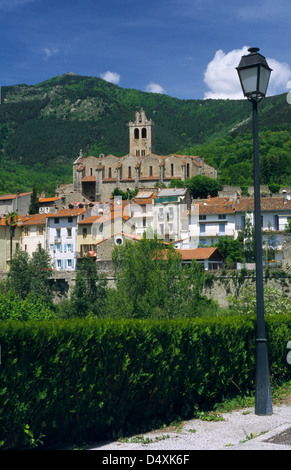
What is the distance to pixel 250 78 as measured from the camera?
10.5m

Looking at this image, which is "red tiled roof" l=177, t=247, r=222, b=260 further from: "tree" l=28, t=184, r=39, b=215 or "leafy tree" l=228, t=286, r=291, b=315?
"tree" l=28, t=184, r=39, b=215

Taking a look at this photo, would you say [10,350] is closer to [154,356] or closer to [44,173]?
[154,356]

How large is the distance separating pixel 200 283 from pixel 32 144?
13324 cm

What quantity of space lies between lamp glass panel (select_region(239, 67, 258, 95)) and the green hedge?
451 centimetres

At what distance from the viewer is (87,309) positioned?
181 feet

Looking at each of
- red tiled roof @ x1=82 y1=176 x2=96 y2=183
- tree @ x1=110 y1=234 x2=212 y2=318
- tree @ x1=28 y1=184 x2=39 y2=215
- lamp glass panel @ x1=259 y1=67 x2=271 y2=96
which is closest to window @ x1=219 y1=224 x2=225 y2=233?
tree @ x1=110 y1=234 x2=212 y2=318

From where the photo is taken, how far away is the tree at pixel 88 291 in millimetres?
54812

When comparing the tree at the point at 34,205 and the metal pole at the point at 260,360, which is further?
the tree at the point at 34,205

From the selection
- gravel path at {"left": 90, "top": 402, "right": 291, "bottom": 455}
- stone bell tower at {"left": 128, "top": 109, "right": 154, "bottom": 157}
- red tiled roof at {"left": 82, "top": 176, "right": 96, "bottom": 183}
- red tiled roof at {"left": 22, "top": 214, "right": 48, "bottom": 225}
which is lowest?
gravel path at {"left": 90, "top": 402, "right": 291, "bottom": 455}

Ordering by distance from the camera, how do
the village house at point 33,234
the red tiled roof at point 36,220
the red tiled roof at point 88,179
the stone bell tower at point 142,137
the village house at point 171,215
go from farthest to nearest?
the stone bell tower at point 142,137 < the red tiled roof at point 88,179 < the red tiled roof at point 36,220 < the village house at point 33,234 < the village house at point 171,215

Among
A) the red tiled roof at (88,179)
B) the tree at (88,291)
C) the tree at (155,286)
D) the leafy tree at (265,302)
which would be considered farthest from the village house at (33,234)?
the leafy tree at (265,302)

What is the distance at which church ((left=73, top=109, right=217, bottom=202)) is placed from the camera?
328 feet

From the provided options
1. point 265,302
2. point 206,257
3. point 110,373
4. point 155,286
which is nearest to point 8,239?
point 206,257

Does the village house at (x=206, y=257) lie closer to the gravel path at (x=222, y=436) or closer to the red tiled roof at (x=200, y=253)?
the red tiled roof at (x=200, y=253)
